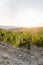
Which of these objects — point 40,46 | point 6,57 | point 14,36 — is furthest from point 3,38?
point 6,57

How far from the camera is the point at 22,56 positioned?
11477 mm

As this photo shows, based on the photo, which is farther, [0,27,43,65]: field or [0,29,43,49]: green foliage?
[0,29,43,49]: green foliage

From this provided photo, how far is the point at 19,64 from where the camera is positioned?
32.7 ft

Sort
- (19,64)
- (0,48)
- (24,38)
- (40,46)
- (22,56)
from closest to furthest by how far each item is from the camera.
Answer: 1. (19,64)
2. (22,56)
3. (0,48)
4. (24,38)
5. (40,46)

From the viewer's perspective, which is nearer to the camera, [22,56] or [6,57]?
[6,57]

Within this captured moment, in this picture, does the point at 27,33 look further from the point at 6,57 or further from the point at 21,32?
the point at 6,57

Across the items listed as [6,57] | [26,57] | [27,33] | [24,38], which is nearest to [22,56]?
[26,57]

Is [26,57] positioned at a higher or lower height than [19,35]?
lower

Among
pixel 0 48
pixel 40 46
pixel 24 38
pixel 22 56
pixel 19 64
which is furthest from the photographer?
pixel 40 46

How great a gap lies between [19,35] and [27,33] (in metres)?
0.90

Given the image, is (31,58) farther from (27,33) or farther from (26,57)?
(27,33)

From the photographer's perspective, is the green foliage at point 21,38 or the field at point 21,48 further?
the green foliage at point 21,38

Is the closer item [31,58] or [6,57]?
[6,57]

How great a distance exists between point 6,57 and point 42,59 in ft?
9.00
